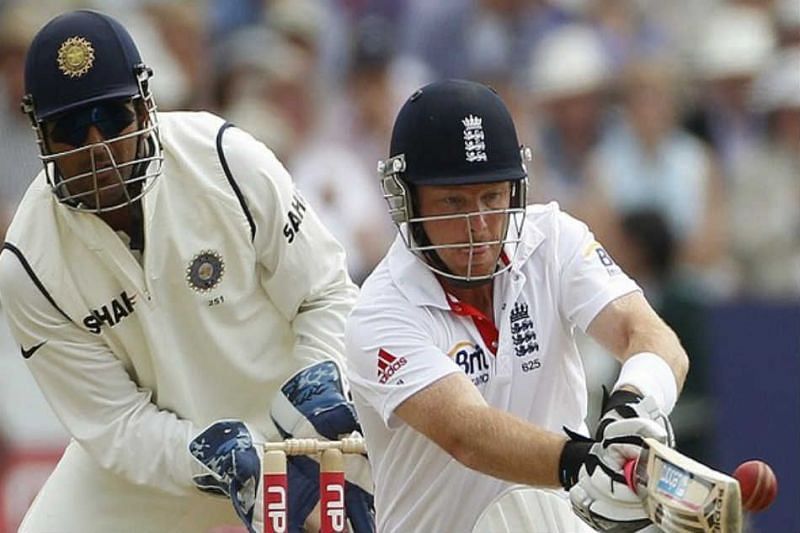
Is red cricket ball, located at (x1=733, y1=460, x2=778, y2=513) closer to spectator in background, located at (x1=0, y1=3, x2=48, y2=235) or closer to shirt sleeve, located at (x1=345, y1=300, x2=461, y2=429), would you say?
shirt sleeve, located at (x1=345, y1=300, x2=461, y2=429)

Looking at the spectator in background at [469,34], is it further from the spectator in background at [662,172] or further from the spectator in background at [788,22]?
the spectator in background at [788,22]

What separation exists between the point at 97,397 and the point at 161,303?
358 mm

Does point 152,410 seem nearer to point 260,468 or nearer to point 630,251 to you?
point 260,468

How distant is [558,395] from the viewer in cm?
527

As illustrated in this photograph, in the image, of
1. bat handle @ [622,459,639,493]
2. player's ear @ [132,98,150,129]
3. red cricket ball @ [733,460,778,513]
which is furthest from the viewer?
player's ear @ [132,98,150,129]

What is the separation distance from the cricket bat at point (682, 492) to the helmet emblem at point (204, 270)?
2027 mm

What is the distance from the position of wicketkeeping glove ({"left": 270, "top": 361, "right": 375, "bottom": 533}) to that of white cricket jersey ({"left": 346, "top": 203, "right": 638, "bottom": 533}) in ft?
1.74

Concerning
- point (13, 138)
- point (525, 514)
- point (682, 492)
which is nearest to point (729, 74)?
point (13, 138)

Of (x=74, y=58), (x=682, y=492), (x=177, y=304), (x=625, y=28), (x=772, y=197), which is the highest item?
(x=74, y=58)

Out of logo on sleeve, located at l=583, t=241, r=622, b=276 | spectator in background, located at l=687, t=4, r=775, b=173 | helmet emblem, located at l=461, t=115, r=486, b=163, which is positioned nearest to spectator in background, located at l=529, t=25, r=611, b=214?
spectator in background, located at l=687, t=4, r=775, b=173

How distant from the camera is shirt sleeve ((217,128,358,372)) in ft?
20.2

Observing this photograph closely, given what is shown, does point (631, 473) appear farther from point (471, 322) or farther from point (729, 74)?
point (729, 74)

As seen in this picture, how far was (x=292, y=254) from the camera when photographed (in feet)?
20.3

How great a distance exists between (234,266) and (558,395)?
132cm
